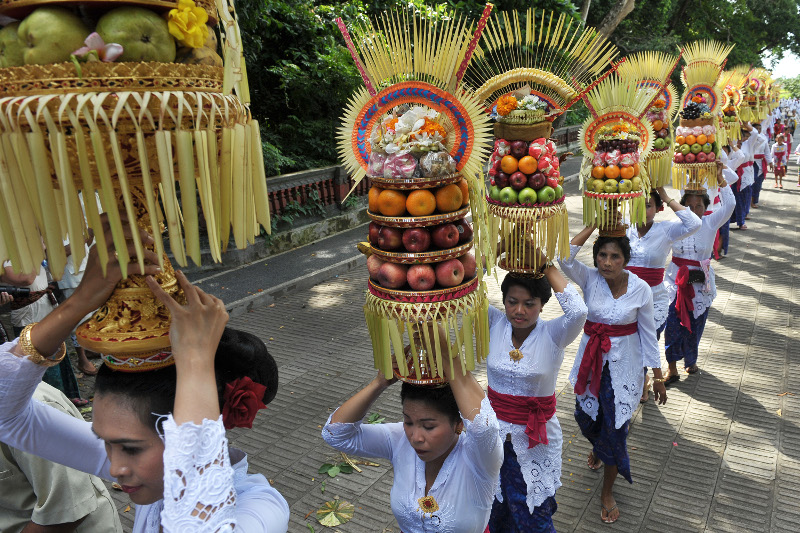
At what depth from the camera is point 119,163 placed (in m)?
1.23

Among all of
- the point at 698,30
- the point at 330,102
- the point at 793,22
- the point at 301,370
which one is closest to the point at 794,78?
the point at 793,22

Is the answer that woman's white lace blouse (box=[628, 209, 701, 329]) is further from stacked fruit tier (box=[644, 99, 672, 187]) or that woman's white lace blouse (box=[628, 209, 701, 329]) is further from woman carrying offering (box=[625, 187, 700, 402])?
stacked fruit tier (box=[644, 99, 672, 187])

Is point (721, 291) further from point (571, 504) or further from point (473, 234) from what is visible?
point (473, 234)

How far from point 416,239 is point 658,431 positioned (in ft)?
13.6

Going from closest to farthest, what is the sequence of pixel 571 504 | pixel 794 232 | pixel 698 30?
Answer: 1. pixel 571 504
2. pixel 794 232
3. pixel 698 30

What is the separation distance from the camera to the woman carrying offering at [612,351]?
4148mm

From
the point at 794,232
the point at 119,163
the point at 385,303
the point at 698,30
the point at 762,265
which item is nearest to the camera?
the point at 119,163

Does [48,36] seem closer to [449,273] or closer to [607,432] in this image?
[449,273]

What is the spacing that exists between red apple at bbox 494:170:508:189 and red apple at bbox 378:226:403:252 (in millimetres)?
1519

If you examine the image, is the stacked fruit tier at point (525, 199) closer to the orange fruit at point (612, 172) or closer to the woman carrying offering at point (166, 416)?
the orange fruit at point (612, 172)

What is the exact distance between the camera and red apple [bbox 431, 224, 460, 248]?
6.64 feet

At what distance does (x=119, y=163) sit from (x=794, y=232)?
13.7 meters

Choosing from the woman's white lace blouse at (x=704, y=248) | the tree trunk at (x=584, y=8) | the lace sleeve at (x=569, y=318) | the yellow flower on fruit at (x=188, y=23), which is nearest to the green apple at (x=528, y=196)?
the lace sleeve at (x=569, y=318)

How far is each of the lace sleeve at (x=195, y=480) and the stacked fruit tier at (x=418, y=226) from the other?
2.87ft
